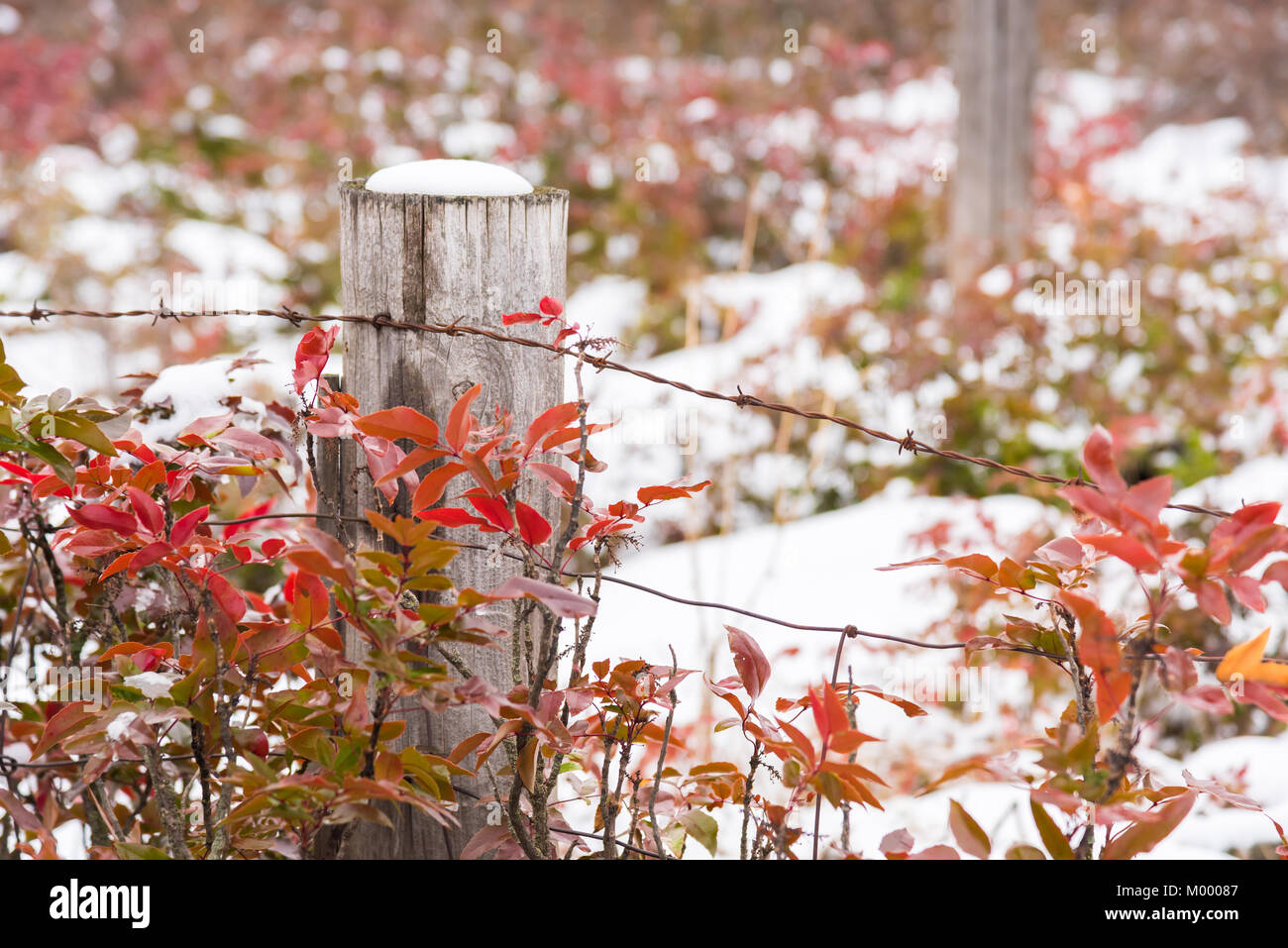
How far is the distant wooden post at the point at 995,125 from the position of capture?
4.41 meters

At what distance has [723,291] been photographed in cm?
496

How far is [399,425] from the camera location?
95 cm

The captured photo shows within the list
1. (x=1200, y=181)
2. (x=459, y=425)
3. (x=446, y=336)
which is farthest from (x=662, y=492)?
(x=1200, y=181)

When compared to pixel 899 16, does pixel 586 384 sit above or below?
below

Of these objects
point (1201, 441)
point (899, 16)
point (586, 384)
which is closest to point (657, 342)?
point (586, 384)

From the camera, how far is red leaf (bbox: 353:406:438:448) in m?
0.94

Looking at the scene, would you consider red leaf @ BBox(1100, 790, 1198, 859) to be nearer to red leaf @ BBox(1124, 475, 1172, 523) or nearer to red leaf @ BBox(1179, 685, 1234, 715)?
red leaf @ BBox(1179, 685, 1234, 715)

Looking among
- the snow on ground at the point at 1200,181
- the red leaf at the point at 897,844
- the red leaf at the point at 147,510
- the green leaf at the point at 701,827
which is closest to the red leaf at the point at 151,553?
the red leaf at the point at 147,510

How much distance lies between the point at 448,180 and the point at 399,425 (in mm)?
338

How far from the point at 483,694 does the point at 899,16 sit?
851 centimetres

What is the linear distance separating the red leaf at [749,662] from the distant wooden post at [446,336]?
28cm

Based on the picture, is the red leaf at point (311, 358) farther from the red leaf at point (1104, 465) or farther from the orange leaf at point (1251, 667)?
the orange leaf at point (1251, 667)

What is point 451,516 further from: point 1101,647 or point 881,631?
point 881,631

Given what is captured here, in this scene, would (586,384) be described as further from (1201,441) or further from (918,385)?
(1201,441)
